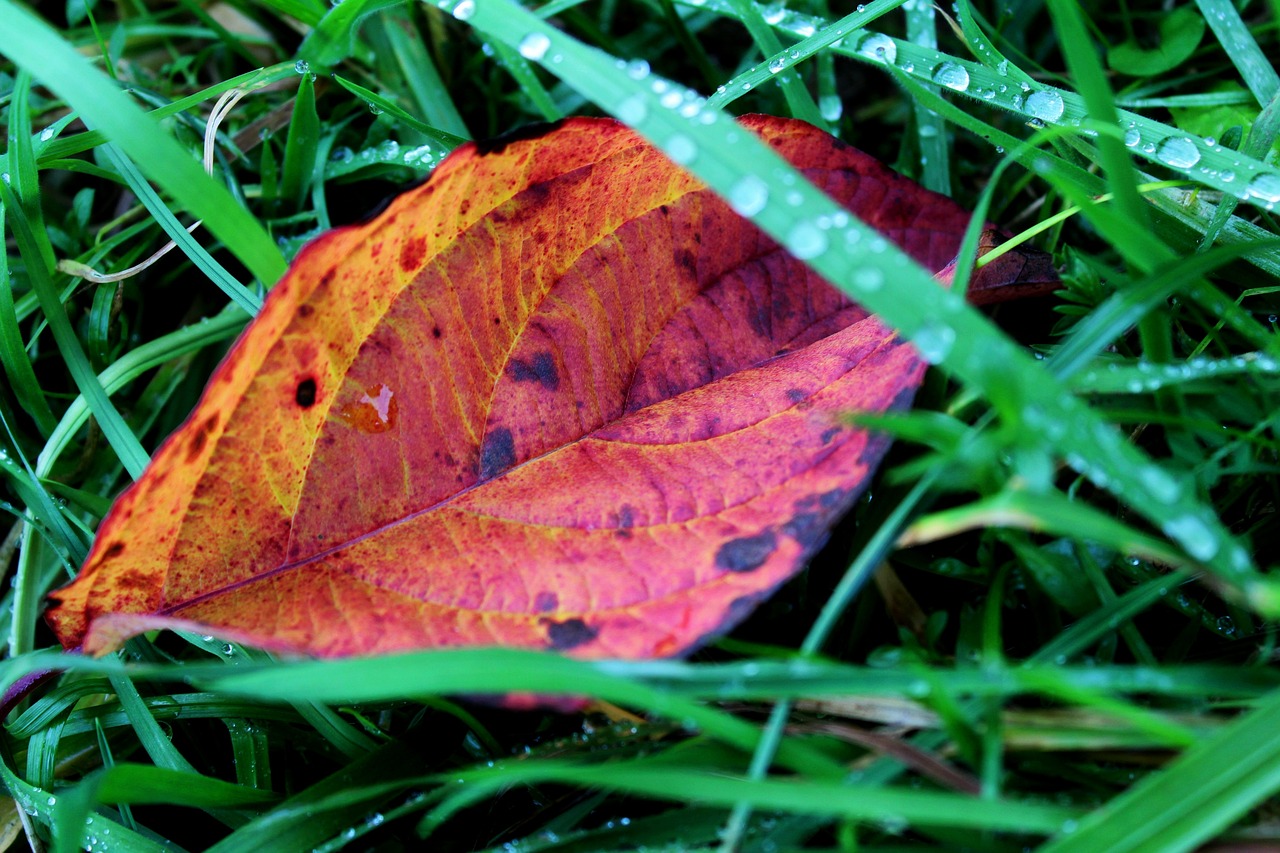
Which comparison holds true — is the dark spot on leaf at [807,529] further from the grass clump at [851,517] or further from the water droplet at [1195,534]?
the water droplet at [1195,534]

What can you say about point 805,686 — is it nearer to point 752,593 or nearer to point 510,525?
point 752,593

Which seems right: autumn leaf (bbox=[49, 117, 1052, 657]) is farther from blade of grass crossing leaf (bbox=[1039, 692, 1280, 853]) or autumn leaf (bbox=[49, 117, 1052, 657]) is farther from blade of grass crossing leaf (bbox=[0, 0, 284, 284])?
blade of grass crossing leaf (bbox=[1039, 692, 1280, 853])

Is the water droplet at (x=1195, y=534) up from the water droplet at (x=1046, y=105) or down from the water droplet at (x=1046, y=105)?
down

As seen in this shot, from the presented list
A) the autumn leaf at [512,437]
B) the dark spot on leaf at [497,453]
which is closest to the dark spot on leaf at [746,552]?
the autumn leaf at [512,437]

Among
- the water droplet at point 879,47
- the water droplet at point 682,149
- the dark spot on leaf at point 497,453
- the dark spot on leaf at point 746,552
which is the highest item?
the water droplet at point 879,47

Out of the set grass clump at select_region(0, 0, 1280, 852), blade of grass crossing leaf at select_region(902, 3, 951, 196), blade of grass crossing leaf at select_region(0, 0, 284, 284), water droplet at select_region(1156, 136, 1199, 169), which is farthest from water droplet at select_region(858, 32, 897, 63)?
blade of grass crossing leaf at select_region(0, 0, 284, 284)
